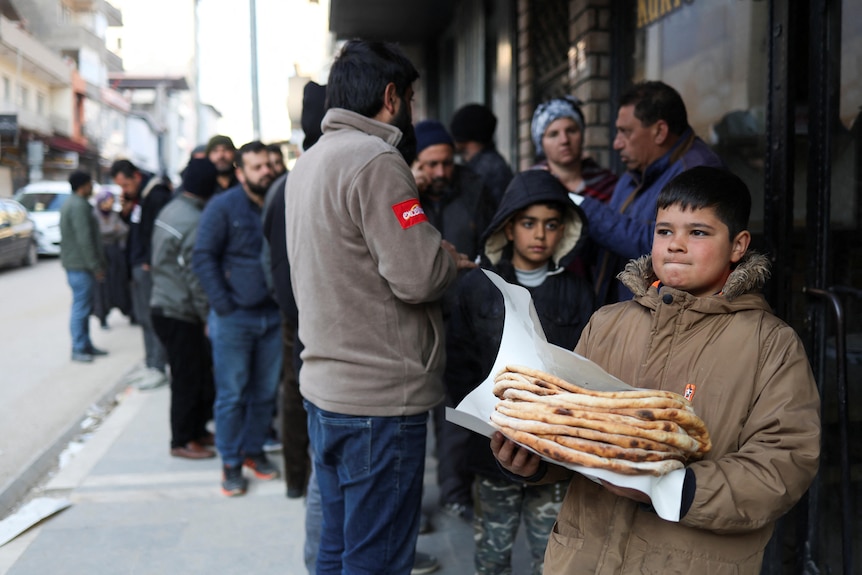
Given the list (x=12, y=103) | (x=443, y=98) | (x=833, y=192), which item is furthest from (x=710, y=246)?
(x=12, y=103)

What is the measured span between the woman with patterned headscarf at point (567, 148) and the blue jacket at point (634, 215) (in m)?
0.54

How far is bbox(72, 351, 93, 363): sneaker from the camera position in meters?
8.35

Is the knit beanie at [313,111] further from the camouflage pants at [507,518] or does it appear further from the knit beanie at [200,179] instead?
A: the knit beanie at [200,179]

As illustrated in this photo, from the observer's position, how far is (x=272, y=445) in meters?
5.38

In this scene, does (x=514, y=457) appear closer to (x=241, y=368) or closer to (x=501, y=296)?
(x=501, y=296)

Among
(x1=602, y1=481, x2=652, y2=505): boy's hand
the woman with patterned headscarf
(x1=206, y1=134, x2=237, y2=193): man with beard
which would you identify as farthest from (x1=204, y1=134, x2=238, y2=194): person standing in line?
(x1=602, y1=481, x2=652, y2=505): boy's hand

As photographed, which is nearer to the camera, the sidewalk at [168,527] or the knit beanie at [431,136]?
the sidewalk at [168,527]

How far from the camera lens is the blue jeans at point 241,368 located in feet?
14.4

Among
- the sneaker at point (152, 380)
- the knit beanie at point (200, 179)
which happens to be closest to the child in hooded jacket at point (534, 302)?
the knit beanie at point (200, 179)

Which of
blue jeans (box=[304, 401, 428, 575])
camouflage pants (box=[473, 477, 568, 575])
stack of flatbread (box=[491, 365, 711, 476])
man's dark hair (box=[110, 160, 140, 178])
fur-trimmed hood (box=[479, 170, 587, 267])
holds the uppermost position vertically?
man's dark hair (box=[110, 160, 140, 178])

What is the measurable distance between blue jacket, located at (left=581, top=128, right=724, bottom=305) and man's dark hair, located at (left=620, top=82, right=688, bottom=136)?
60 millimetres

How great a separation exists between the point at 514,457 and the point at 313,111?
193cm

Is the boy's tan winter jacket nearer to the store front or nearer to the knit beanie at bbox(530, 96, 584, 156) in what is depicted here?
the store front

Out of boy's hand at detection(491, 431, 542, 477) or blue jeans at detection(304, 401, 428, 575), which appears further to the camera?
blue jeans at detection(304, 401, 428, 575)
